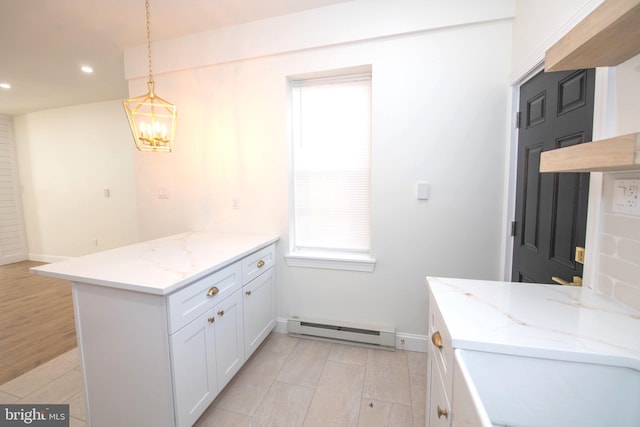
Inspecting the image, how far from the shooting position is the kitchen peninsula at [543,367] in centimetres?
69

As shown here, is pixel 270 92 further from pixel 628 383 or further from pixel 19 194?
pixel 19 194

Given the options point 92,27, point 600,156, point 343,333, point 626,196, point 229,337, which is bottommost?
point 343,333

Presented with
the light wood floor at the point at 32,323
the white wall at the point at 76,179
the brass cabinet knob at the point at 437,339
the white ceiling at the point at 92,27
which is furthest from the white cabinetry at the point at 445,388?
the white wall at the point at 76,179

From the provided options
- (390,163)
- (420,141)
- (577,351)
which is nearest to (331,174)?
(390,163)

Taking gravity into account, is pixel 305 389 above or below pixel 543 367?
below

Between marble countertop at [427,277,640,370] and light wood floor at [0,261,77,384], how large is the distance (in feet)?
9.80

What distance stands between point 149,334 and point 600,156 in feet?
6.02

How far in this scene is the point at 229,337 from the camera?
5.46 ft

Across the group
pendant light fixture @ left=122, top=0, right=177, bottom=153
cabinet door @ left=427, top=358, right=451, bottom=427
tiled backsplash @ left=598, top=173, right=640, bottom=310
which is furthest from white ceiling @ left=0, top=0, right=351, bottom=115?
cabinet door @ left=427, top=358, right=451, bottom=427

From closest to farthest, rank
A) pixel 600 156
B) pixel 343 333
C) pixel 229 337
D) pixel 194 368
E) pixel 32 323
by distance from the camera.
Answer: pixel 600 156
pixel 194 368
pixel 229 337
pixel 343 333
pixel 32 323

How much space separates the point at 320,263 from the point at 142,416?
1446 millimetres

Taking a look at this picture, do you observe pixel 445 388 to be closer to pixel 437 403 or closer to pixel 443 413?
pixel 443 413

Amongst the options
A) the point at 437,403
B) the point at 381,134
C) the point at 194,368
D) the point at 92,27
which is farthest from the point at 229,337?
the point at 92,27

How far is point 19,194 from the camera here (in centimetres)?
480
